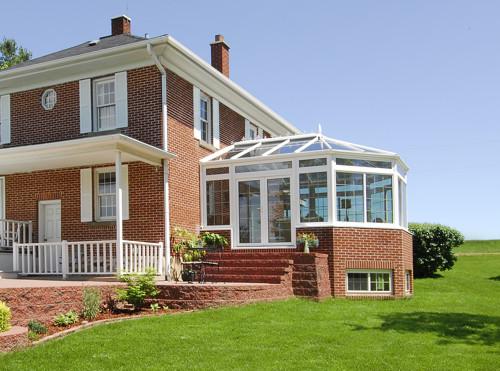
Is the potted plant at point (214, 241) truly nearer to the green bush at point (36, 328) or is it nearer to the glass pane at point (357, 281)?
the glass pane at point (357, 281)

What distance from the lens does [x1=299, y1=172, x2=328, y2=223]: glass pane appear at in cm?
1488

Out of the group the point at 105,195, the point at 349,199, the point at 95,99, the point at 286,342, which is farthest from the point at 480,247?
the point at 286,342

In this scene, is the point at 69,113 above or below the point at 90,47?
below

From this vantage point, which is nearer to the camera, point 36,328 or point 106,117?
point 36,328

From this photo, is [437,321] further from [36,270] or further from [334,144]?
[36,270]

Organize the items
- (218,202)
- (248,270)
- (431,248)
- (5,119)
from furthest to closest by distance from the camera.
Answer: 1. (431,248)
2. (5,119)
3. (218,202)
4. (248,270)

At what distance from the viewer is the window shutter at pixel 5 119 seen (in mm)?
17078

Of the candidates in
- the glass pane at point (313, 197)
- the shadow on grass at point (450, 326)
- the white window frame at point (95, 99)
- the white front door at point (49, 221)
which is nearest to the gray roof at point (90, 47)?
the white window frame at point (95, 99)

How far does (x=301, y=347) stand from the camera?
26.7 feet

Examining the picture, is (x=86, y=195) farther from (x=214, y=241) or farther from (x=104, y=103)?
(x=214, y=241)

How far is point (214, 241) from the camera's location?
1573cm

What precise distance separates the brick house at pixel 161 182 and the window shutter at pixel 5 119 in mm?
77

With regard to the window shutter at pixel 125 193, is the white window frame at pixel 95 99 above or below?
above

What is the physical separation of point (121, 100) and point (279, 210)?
16.3 ft
